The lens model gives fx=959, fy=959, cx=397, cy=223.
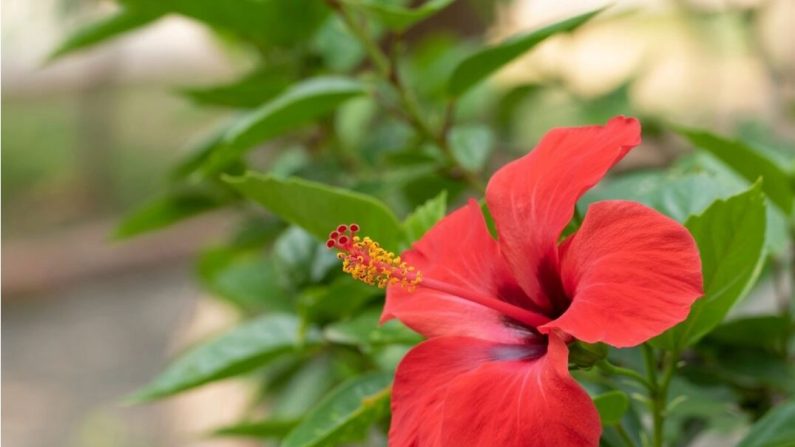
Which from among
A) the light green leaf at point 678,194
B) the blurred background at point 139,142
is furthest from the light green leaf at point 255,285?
the blurred background at point 139,142

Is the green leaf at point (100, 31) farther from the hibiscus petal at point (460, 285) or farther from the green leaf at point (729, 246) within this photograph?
the green leaf at point (729, 246)

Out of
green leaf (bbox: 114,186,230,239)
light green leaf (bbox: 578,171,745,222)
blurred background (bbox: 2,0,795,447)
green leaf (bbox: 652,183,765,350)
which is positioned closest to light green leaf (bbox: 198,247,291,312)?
green leaf (bbox: 114,186,230,239)

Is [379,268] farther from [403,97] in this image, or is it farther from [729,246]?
[403,97]

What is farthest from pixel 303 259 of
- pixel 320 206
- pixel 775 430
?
pixel 775 430

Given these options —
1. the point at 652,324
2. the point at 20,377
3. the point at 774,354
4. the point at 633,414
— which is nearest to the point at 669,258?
the point at 652,324

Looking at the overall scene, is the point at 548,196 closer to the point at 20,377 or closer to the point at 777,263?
the point at 777,263

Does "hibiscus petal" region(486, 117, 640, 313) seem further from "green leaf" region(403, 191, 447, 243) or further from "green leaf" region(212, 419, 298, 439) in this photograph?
Result: "green leaf" region(212, 419, 298, 439)
